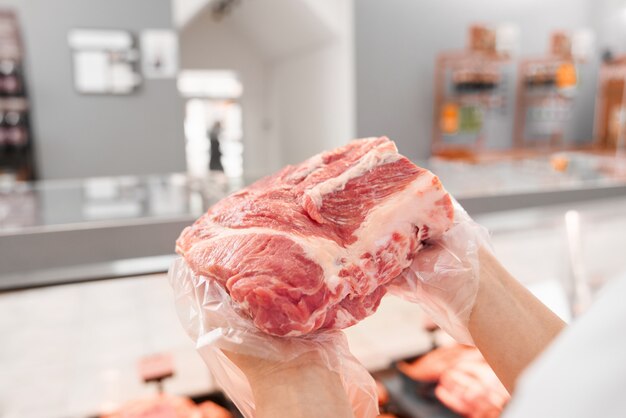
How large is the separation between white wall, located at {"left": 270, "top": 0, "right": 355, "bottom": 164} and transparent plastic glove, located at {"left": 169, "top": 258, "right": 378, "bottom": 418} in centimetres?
648

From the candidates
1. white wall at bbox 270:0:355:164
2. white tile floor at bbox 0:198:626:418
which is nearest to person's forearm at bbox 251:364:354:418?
white tile floor at bbox 0:198:626:418

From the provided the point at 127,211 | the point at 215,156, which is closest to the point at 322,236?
the point at 127,211

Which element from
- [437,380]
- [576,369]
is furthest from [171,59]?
[576,369]

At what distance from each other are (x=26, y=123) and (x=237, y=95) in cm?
511

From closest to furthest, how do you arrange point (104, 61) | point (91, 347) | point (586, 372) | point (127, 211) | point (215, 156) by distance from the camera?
point (586, 372) → point (127, 211) → point (91, 347) → point (104, 61) → point (215, 156)

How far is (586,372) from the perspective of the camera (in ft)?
0.82

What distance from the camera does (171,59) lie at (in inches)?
228

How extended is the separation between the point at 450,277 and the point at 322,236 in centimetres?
23

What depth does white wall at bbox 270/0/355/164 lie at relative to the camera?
700 cm

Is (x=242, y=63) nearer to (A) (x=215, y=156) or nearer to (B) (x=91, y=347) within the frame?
(A) (x=215, y=156)

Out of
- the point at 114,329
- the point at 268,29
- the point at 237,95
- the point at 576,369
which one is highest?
the point at 268,29

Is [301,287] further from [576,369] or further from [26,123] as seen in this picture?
[26,123]

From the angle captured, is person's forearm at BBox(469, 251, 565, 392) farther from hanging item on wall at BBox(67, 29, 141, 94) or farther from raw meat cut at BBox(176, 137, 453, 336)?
hanging item on wall at BBox(67, 29, 141, 94)

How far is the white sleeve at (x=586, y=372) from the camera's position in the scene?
244 millimetres
